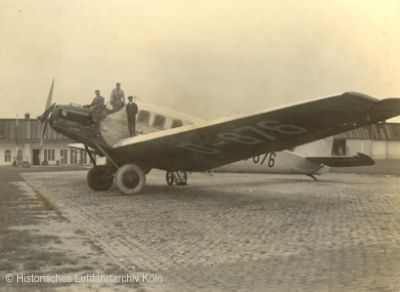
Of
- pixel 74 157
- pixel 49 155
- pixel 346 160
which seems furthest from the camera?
pixel 49 155

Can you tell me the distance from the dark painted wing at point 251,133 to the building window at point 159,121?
45.3 inches

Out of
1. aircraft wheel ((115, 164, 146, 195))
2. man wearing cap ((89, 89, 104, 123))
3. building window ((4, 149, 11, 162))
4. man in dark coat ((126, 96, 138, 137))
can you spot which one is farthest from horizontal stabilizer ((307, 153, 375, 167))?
building window ((4, 149, 11, 162))

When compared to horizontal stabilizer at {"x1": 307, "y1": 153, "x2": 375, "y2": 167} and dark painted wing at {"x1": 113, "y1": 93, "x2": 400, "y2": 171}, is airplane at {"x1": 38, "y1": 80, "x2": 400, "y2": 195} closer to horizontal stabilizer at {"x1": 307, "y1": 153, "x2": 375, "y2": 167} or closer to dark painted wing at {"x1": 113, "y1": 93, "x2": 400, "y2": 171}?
dark painted wing at {"x1": 113, "y1": 93, "x2": 400, "y2": 171}

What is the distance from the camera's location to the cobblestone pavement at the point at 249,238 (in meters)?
4.53

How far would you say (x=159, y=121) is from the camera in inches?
534

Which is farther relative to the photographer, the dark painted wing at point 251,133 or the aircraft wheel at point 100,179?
A: the aircraft wheel at point 100,179

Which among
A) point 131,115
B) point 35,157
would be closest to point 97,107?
Answer: point 131,115

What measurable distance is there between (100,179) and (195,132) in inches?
172

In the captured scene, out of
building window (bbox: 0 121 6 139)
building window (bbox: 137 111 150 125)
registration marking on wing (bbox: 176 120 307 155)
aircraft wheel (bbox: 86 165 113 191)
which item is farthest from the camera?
building window (bbox: 0 121 6 139)

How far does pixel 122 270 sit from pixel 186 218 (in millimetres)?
3723

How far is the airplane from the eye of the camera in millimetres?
9383

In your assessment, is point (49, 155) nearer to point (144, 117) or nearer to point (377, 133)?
point (377, 133)

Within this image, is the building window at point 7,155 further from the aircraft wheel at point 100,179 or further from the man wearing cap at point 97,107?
the man wearing cap at point 97,107

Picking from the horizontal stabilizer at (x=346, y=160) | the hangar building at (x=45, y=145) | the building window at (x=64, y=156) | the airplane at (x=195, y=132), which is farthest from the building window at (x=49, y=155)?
the horizontal stabilizer at (x=346, y=160)
